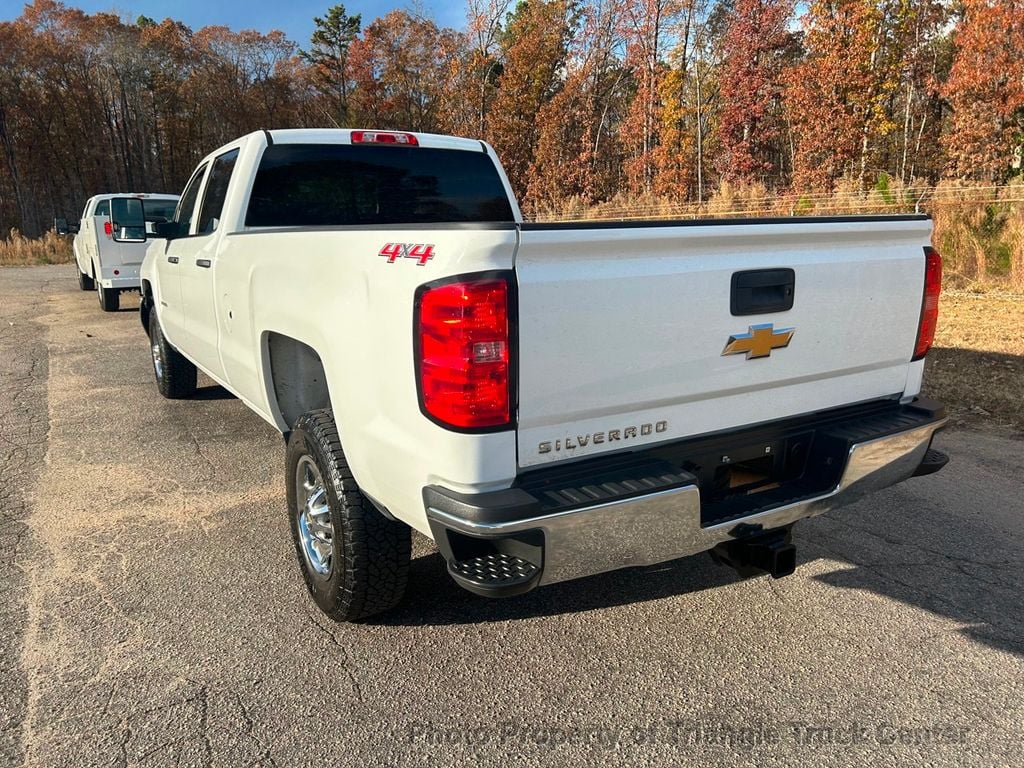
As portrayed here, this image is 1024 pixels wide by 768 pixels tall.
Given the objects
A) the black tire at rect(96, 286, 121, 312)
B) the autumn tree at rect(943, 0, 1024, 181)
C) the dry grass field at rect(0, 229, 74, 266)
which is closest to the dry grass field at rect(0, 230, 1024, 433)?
the black tire at rect(96, 286, 121, 312)

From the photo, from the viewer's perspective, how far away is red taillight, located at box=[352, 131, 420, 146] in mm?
4367

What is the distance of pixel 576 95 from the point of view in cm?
3625

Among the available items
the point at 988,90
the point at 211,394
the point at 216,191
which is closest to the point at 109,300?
the point at 211,394

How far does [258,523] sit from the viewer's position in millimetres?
3850

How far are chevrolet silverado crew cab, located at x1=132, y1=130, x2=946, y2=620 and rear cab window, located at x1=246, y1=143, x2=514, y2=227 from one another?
2.83 feet

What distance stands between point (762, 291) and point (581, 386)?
2.56 ft

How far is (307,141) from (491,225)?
2.71 meters

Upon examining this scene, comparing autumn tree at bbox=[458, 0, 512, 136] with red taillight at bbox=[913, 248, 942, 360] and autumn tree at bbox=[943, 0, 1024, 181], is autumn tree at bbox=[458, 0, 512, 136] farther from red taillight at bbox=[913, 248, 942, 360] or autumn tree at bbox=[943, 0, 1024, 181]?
red taillight at bbox=[913, 248, 942, 360]

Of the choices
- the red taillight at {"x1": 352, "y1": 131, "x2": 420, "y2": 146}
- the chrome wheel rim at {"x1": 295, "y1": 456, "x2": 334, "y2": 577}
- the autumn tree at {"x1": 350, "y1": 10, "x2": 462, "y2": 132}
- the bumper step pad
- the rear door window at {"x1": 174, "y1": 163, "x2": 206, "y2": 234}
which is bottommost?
the chrome wheel rim at {"x1": 295, "y1": 456, "x2": 334, "y2": 577}

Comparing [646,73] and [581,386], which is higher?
[646,73]

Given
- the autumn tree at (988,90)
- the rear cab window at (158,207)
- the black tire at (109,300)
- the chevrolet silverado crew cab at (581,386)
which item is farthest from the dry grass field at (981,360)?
the autumn tree at (988,90)

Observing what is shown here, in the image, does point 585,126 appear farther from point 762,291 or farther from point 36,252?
point 762,291

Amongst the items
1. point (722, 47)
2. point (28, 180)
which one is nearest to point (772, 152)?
point (722, 47)

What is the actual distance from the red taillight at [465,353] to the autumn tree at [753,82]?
1121 inches
